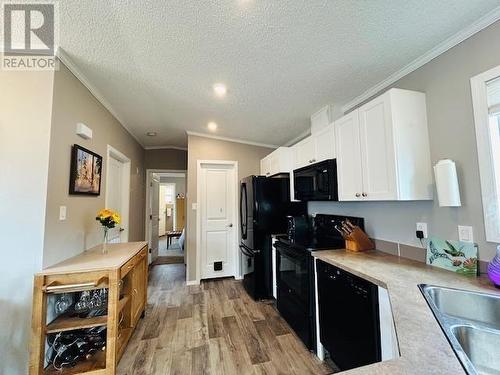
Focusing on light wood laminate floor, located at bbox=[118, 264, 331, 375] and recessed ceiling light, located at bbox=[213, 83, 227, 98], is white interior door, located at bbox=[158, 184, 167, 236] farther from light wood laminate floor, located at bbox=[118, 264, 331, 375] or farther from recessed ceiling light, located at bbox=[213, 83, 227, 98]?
recessed ceiling light, located at bbox=[213, 83, 227, 98]

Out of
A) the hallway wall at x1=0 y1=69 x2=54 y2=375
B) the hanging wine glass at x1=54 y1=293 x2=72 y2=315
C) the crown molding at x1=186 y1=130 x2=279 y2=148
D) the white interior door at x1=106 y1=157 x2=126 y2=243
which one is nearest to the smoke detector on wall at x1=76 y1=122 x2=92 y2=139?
the hallway wall at x1=0 y1=69 x2=54 y2=375

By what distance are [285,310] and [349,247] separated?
40.8 inches

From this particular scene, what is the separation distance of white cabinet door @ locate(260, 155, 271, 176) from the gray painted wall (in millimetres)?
2115

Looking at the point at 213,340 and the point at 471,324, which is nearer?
the point at 471,324

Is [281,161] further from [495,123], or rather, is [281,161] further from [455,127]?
[495,123]

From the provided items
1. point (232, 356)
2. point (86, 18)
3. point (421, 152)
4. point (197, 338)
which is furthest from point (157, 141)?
point (421, 152)

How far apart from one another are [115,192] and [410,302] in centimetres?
377

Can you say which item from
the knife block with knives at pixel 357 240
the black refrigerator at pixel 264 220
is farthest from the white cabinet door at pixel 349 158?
the black refrigerator at pixel 264 220

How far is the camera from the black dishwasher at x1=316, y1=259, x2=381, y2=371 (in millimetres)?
1392

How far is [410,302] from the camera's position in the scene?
3.41 feet

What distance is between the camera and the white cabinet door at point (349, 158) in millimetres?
1962

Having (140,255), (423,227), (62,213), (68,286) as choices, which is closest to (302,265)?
(423,227)

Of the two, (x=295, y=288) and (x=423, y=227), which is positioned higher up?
(x=423, y=227)

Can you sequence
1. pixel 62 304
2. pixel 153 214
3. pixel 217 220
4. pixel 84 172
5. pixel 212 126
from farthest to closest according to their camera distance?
pixel 153 214 → pixel 217 220 → pixel 212 126 → pixel 84 172 → pixel 62 304
